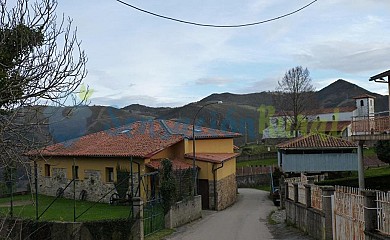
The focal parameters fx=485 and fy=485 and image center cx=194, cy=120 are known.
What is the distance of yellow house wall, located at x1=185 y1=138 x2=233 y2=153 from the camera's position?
110ft

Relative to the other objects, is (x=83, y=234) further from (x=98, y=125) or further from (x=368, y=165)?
(x=368, y=165)

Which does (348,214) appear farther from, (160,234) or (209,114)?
(209,114)

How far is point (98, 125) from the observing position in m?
44.0

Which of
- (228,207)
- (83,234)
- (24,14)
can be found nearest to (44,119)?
(24,14)

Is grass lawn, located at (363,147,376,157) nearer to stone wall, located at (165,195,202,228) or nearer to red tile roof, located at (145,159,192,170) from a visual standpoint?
red tile roof, located at (145,159,192,170)

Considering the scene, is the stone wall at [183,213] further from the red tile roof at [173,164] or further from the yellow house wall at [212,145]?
the yellow house wall at [212,145]

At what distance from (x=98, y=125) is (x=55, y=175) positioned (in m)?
10.0

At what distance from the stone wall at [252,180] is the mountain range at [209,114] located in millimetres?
9012

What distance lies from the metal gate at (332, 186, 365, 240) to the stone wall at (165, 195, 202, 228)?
8.88 meters

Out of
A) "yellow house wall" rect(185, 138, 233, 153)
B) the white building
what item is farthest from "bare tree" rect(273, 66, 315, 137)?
"yellow house wall" rect(185, 138, 233, 153)

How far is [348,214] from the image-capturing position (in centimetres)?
1343

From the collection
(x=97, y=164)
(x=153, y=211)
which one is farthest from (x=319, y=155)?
(x=153, y=211)

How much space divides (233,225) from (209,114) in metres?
61.3

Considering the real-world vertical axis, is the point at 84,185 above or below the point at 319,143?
below
